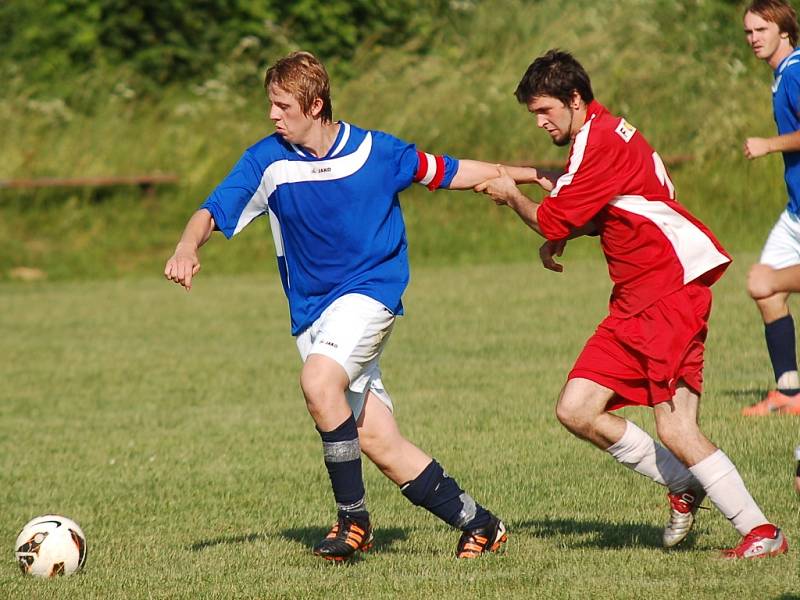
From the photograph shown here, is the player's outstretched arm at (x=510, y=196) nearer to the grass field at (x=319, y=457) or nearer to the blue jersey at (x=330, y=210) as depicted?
the blue jersey at (x=330, y=210)

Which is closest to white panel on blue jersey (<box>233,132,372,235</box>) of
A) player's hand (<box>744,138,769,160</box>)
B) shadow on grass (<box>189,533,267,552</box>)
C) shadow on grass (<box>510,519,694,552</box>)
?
shadow on grass (<box>189,533,267,552</box>)

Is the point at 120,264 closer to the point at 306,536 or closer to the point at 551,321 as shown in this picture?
the point at 551,321

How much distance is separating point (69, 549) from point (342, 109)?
14.9 m

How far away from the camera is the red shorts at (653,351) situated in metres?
5.12

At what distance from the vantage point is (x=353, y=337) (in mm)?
5254

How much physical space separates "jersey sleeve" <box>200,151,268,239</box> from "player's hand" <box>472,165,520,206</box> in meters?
0.88

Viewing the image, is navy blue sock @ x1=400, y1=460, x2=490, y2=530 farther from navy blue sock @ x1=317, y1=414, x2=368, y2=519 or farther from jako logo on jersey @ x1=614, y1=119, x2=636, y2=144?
jako logo on jersey @ x1=614, y1=119, x2=636, y2=144

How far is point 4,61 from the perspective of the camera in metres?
22.9

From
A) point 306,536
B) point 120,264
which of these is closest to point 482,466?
point 306,536

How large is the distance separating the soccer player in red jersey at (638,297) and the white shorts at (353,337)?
703 millimetres

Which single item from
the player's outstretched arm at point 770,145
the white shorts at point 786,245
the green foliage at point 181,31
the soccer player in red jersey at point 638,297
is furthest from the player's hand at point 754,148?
the green foliage at point 181,31

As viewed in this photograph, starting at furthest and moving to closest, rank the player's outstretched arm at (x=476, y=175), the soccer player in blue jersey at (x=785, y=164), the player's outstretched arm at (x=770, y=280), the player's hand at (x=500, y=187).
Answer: the soccer player in blue jersey at (x=785, y=164)
the player's outstretched arm at (x=476, y=175)
the player's hand at (x=500, y=187)
the player's outstretched arm at (x=770, y=280)

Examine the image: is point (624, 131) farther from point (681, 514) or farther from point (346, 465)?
point (346, 465)

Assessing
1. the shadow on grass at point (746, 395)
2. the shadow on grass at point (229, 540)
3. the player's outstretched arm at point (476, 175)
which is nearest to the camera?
the player's outstretched arm at point (476, 175)
